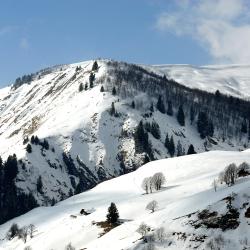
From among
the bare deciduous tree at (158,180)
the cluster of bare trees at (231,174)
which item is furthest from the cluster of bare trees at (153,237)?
the bare deciduous tree at (158,180)

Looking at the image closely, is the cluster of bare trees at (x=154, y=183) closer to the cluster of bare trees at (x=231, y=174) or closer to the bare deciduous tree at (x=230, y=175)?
the cluster of bare trees at (x=231, y=174)

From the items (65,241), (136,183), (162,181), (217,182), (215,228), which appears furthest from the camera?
(136,183)

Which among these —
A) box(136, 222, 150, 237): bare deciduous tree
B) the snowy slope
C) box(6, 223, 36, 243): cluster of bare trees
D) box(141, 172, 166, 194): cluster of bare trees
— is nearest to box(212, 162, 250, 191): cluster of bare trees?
the snowy slope

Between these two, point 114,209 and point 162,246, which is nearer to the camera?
point 162,246

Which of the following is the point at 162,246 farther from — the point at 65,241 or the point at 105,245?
the point at 65,241

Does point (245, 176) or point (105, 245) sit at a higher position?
Answer: point (245, 176)

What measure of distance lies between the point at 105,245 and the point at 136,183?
223 feet

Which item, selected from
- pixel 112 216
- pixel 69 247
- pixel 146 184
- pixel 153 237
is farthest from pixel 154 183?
pixel 153 237

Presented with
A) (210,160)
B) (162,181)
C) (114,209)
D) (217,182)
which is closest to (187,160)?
(210,160)

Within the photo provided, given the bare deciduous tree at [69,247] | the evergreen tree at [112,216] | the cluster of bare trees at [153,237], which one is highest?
the evergreen tree at [112,216]

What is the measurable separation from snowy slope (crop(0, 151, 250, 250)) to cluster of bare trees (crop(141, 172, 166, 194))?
2261mm

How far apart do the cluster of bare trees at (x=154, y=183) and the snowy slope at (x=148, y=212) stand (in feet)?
7.42

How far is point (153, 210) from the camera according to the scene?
398ft

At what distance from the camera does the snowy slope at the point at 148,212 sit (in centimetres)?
9288
